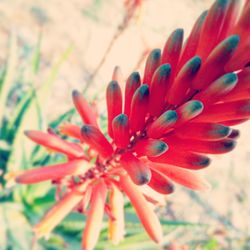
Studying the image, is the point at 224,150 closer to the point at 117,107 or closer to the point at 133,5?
the point at 117,107

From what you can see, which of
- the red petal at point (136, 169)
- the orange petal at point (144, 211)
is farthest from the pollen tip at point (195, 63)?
the orange petal at point (144, 211)

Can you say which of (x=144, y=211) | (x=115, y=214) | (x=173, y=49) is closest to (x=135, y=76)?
(x=173, y=49)

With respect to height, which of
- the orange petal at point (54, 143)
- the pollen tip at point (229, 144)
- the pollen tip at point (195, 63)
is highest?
the orange petal at point (54, 143)

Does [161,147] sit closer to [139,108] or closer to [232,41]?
[139,108]

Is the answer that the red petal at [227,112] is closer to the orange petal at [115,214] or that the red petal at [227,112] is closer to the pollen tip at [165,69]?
the pollen tip at [165,69]

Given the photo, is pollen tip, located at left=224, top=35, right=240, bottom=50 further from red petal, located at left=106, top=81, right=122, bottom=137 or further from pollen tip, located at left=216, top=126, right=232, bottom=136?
red petal, located at left=106, top=81, right=122, bottom=137

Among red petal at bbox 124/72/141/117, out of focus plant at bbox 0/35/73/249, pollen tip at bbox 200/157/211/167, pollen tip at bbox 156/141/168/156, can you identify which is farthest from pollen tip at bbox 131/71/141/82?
out of focus plant at bbox 0/35/73/249

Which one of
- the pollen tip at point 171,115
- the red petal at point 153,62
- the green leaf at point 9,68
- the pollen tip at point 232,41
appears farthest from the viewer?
the green leaf at point 9,68

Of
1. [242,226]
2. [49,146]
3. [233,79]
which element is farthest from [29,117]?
[242,226]
